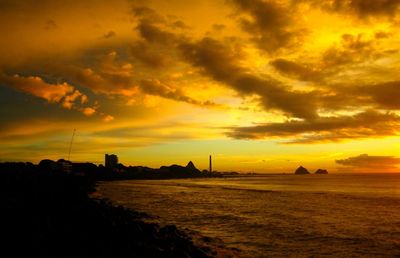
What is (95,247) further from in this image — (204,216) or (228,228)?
(204,216)

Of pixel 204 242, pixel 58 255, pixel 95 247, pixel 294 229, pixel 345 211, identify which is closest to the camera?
pixel 58 255

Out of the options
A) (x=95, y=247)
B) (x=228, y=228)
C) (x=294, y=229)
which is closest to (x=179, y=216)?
(x=228, y=228)

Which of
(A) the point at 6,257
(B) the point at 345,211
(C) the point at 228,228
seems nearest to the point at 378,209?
(B) the point at 345,211

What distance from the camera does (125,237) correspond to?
919 inches

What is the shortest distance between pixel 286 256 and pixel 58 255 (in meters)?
14.1

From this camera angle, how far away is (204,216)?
148ft

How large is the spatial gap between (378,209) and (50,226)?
147ft

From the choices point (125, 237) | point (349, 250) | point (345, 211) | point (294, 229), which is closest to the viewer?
point (125, 237)

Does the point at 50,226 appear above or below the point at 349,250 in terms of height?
above

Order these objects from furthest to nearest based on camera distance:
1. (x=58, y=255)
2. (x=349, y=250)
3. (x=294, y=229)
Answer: (x=294, y=229), (x=349, y=250), (x=58, y=255)

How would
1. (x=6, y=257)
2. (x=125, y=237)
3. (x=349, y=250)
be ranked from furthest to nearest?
(x=349, y=250) < (x=125, y=237) < (x=6, y=257)

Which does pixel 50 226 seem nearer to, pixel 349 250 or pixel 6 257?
pixel 6 257

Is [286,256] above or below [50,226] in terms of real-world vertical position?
below

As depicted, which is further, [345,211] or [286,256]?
[345,211]
